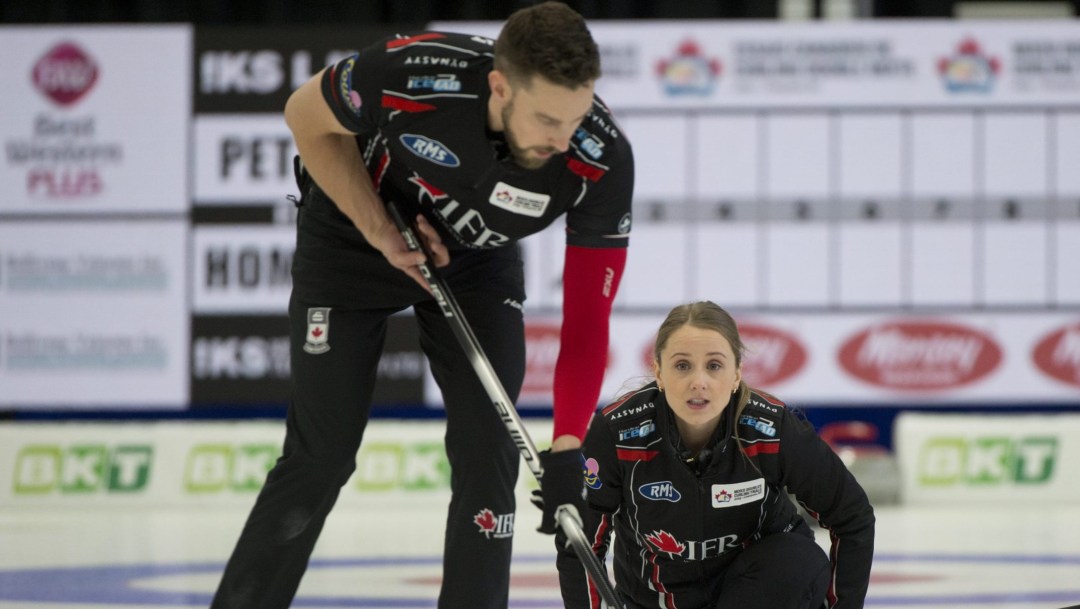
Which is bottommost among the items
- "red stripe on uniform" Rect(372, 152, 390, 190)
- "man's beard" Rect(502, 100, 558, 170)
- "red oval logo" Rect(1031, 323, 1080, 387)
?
"red oval logo" Rect(1031, 323, 1080, 387)

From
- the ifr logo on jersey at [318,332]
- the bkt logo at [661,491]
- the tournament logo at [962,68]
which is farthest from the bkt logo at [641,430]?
the tournament logo at [962,68]

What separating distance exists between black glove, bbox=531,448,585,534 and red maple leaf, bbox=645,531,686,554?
0.61 meters

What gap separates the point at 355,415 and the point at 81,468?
21.5ft

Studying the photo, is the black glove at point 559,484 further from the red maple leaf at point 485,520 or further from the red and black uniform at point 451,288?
the red maple leaf at point 485,520

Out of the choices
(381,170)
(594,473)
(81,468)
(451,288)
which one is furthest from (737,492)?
(81,468)

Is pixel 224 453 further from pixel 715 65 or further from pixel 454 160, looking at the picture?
pixel 454 160

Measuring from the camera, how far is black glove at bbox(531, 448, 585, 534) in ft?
9.47

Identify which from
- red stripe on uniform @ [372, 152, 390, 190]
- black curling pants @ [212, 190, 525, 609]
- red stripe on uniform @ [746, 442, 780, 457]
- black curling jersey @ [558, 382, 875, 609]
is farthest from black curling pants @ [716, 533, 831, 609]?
red stripe on uniform @ [372, 152, 390, 190]

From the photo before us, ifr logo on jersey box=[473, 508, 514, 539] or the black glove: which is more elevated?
the black glove

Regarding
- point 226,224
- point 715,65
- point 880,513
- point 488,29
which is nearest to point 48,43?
point 226,224

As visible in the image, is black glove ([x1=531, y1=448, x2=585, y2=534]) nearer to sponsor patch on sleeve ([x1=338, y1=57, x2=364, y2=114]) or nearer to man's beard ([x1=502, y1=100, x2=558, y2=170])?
man's beard ([x1=502, y1=100, x2=558, y2=170])

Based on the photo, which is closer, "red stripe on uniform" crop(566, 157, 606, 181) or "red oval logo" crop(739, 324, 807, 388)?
"red stripe on uniform" crop(566, 157, 606, 181)

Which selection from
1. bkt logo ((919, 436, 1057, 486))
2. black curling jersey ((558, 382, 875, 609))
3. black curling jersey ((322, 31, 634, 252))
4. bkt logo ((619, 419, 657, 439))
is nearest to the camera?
black curling jersey ((322, 31, 634, 252))

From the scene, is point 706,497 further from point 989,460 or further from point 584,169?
point 989,460
